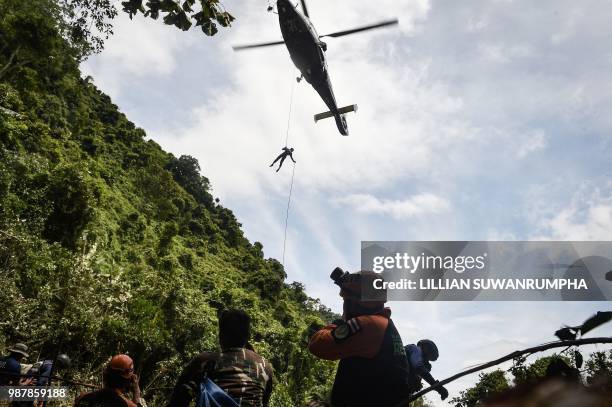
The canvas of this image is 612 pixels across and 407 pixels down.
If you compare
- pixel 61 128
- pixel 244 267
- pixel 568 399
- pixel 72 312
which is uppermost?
pixel 61 128

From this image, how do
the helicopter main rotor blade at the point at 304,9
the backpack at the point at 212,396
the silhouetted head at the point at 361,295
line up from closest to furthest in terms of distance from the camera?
the backpack at the point at 212,396 → the silhouetted head at the point at 361,295 → the helicopter main rotor blade at the point at 304,9

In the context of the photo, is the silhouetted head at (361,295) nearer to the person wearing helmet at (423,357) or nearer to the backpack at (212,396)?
the person wearing helmet at (423,357)

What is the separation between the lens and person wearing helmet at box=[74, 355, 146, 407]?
312cm

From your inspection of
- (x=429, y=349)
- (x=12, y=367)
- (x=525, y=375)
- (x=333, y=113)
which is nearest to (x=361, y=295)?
(x=429, y=349)

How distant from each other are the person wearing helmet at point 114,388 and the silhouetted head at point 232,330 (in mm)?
727

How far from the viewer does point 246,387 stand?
2701 mm

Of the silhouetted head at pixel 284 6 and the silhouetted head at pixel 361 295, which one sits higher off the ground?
the silhouetted head at pixel 284 6

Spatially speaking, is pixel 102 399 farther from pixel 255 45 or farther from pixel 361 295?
pixel 255 45

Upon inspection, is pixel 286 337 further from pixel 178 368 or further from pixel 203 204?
pixel 203 204

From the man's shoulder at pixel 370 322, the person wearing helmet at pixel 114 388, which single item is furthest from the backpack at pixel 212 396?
the person wearing helmet at pixel 114 388

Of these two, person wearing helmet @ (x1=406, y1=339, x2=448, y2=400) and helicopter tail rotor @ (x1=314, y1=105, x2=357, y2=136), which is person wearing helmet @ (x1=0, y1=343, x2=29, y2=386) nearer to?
person wearing helmet @ (x1=406, y1=339, x2=448, y2=400)

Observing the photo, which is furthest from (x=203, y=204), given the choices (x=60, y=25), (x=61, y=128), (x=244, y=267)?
(x=60, y=25)

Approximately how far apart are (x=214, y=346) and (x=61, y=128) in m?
27.7

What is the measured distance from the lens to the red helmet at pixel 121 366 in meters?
3.24
